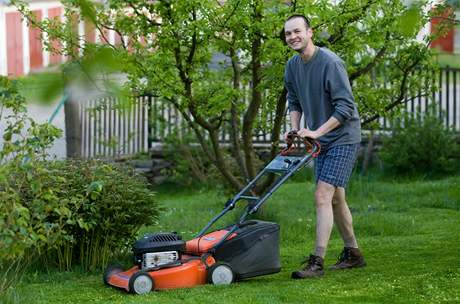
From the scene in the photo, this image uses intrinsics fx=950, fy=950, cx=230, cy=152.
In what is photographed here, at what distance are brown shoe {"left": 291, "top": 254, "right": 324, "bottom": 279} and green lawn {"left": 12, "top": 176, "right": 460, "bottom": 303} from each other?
0.07m

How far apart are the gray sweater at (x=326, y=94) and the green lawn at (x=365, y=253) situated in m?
0.77

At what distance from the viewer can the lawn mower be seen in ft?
17.4

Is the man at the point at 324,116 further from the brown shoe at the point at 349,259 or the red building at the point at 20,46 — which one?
the red building at the point at 20,46

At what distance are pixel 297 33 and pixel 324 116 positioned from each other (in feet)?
1.67

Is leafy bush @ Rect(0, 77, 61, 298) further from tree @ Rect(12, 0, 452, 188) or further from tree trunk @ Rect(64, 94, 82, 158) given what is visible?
tree trunk @ Rect(64, 94, 82, 158)

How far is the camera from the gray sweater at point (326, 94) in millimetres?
5430

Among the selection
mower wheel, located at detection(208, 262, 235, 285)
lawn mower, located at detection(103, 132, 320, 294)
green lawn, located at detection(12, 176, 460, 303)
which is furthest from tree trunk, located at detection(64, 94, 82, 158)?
mower wheel, located at detection(208, 262, 235, 285)

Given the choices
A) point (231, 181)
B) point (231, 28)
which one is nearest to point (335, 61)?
point (231, 28)

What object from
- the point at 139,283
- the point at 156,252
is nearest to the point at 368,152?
the point at 156,252

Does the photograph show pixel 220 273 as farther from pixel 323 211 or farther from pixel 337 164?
pixel 337 164

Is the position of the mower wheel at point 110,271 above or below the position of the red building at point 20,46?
below

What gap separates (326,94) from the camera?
5516 mm

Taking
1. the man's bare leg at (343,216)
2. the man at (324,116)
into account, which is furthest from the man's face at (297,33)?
the man's bare leg at (343,216)

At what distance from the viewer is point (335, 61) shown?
5.48m
